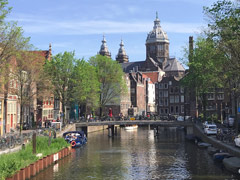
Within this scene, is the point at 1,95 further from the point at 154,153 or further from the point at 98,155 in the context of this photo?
the point at 154,153

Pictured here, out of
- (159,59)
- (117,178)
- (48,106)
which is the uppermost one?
(159,59)

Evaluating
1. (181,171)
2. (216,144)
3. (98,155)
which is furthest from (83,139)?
(181,171)

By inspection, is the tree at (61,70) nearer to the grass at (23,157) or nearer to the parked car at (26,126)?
the parked car at (26,126)

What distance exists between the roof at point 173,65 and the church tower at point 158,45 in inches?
169

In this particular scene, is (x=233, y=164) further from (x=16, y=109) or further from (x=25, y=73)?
(x=16, y=109)

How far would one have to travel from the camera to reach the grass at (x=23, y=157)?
27688mm

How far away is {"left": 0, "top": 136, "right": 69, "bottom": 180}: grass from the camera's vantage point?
27.7 metres

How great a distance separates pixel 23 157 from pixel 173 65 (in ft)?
476

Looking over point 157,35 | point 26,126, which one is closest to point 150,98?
point 157,35

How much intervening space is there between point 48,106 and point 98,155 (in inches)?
1464

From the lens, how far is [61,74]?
72.4 m

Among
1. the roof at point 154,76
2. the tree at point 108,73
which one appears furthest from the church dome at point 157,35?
the tree at point 108,73

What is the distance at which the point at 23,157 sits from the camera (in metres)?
34.7

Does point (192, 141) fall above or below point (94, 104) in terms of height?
below
